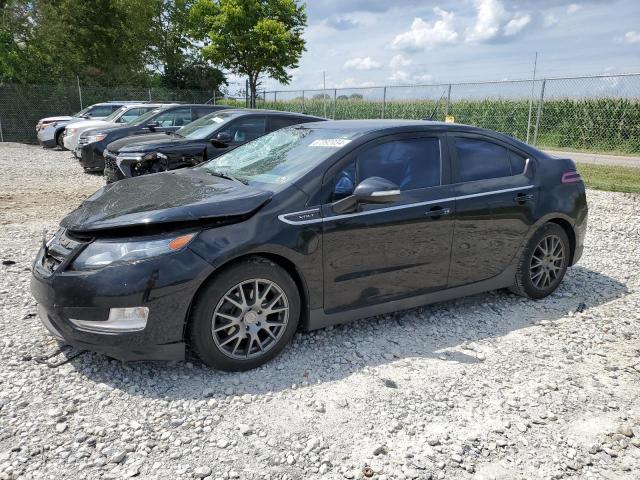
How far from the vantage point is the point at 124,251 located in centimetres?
301

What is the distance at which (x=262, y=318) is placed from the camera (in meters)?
3.32

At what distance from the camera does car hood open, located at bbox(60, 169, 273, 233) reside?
3.11 metres

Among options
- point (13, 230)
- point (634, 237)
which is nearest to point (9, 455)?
point (13, 230)

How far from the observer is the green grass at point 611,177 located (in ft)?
31.6

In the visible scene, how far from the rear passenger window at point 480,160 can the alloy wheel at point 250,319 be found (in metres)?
1.90

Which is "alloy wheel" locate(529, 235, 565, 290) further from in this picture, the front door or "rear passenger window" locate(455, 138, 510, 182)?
the front door

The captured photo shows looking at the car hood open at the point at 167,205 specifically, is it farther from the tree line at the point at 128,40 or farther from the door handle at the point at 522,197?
the tree line at the point at 128,40

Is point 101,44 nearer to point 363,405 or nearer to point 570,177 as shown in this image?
point 570,177

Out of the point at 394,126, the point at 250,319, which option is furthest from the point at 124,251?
the point at 394,126

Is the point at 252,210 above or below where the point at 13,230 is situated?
above

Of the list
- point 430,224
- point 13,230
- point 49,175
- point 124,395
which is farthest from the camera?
point 49,175

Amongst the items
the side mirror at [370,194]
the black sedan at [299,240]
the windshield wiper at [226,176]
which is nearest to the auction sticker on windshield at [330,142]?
the black sedan at [299,240]

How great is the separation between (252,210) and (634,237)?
5989mm

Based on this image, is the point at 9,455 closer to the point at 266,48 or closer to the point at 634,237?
the point at 634,237
